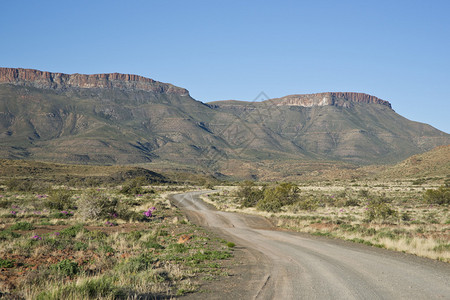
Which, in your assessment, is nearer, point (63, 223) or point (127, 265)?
point (127, 265)

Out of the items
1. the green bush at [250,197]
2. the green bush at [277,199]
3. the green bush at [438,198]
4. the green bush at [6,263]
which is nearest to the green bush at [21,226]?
the green bush at [6,263]

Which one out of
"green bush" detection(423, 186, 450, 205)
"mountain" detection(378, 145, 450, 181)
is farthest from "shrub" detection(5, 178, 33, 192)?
"mountain" detection(378, 145, 450, 181)

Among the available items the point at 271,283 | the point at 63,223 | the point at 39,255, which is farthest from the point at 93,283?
the point at 63,223

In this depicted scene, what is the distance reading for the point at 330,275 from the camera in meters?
10.7

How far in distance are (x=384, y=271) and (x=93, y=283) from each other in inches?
358

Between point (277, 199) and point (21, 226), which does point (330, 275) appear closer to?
point (21, 226)

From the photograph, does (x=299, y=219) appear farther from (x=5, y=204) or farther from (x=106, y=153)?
(x=106, y=153)

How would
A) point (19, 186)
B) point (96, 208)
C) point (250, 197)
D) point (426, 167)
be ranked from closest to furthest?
point (96, 208) → point (250, 197) → point (19, 186) → point (426, 167)

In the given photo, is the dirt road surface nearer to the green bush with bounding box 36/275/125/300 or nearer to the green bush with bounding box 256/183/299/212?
the green bush with bounding box 36/275/125/300

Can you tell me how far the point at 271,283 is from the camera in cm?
958

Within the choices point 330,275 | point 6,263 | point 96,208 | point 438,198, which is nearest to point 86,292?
point 6,263

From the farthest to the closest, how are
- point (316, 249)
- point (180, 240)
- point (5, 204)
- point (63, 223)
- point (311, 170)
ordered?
point (311, 170) < point (5, 204) < point (63, 223) < point (180, 240) < point (316, 249)

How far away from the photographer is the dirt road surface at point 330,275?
8656 mm

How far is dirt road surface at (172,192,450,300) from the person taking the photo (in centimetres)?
866
